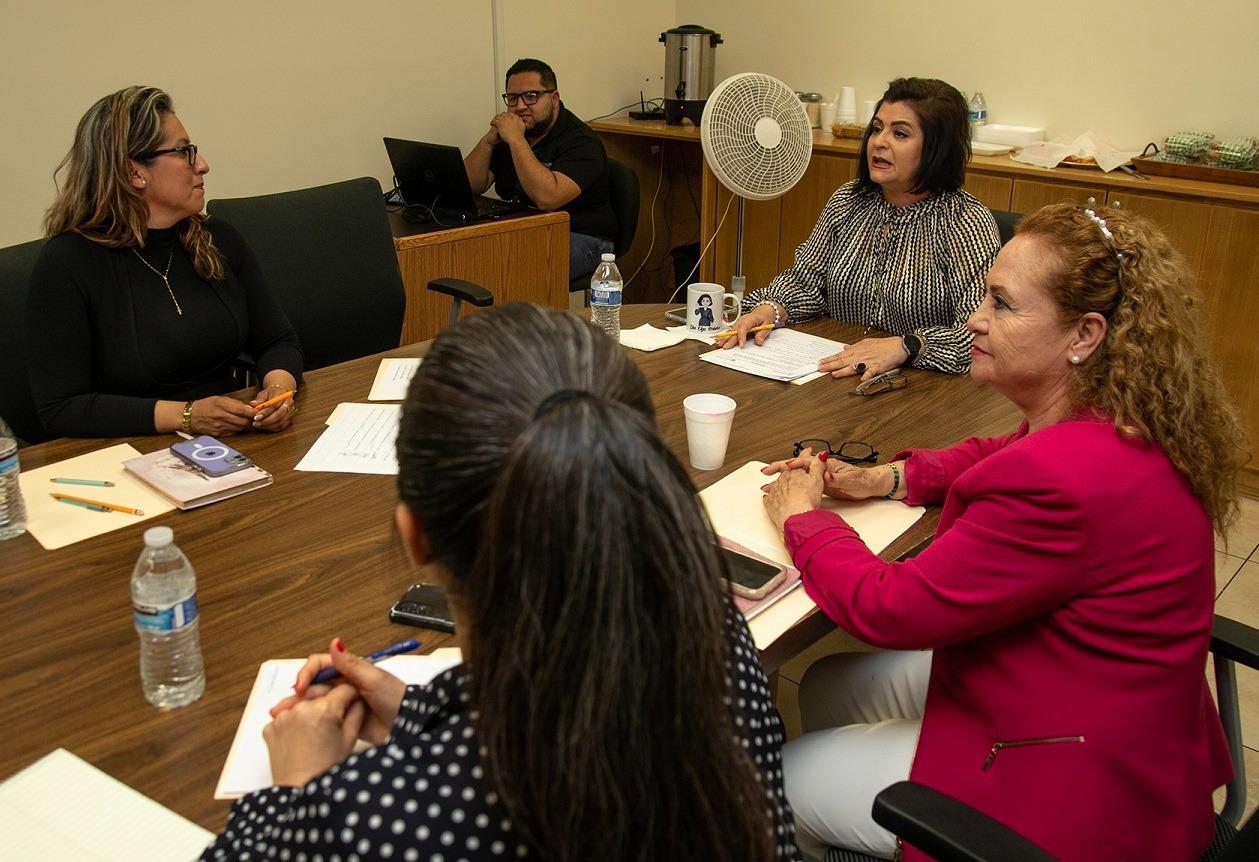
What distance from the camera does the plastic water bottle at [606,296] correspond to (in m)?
2.27

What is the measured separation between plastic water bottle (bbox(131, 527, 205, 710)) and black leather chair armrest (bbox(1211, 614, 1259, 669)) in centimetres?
131

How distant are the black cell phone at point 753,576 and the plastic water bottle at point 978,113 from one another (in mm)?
3063

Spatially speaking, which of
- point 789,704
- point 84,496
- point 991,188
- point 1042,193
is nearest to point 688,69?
point 991,188

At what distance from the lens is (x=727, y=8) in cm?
484

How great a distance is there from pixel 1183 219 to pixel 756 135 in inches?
53.2

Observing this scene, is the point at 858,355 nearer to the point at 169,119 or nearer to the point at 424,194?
the point at 169,119

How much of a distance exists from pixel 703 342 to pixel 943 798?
1441 mm

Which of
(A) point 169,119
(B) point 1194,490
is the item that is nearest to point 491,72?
(A) point 169,119

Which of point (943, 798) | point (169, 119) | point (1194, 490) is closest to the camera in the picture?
point (943, 798)

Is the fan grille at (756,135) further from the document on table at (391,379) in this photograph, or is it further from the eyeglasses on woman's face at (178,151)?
the eyeglasses on woman's face at (178,151)

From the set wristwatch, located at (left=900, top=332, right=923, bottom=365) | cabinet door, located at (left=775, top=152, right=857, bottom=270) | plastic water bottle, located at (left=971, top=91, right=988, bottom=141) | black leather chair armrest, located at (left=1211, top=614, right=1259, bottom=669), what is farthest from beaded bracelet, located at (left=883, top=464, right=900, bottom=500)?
plastic water bottle, located at (left=971, top=91, right=988, bottom=141)

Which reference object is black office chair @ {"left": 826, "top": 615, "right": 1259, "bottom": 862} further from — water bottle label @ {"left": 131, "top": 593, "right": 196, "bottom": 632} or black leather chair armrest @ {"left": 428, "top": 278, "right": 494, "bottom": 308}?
black leather chair armrest @ {"left": 428, "top": 278, "right": 494, "bottom": 308}

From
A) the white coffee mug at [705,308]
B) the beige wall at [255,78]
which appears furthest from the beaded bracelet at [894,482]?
the beige wall at [255,78]

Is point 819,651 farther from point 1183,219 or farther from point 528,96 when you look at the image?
point 528,96
